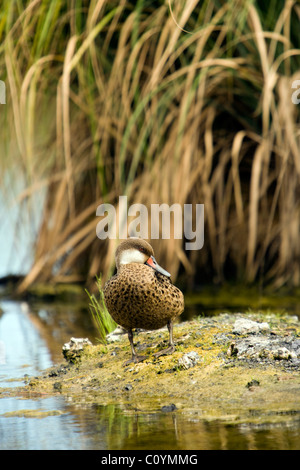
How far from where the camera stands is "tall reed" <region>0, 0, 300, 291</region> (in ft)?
25.3

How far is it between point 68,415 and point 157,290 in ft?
2.89

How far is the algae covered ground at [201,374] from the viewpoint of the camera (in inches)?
149

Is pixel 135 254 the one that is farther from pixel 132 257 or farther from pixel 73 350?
pixel 73 350

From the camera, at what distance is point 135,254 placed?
A: 4.50 meters

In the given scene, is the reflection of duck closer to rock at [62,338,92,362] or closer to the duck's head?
the duck's head

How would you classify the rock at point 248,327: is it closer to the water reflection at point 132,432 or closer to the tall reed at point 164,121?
the water reflection at point 132,432

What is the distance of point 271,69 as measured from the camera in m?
7.52

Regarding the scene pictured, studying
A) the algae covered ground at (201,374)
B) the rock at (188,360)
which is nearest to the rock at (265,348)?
the algae covered ground at (201,374)

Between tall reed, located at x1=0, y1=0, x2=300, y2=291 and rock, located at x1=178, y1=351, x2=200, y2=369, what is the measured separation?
3.29 metres

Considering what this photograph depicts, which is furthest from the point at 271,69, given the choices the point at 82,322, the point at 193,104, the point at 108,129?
the point at 82,322

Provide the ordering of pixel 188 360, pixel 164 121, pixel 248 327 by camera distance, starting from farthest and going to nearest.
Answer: pixel 164 121, pixel 248 327, pixel 188 360

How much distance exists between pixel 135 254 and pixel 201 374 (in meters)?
0.77

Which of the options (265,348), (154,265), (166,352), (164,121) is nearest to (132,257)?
(154,265)

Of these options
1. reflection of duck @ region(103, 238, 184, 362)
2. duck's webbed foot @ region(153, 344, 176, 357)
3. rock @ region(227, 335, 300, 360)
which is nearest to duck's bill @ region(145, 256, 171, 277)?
reflection of duck @ region(103, 238, 184, 362)
